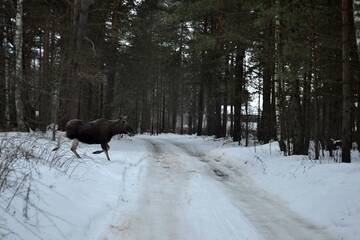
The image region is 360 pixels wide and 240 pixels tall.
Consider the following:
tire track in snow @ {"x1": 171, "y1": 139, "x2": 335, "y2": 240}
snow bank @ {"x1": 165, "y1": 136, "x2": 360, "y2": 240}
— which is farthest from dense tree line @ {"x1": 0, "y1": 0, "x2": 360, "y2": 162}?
tire track in snow @ {"x1": 171, "y1": 139, "x2": 335, "y2": 240}

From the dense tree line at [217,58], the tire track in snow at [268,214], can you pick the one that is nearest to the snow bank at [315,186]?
the tire track in snow at [268,214]

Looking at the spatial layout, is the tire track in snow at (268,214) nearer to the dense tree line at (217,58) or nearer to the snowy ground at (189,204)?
the snowy ground at (189,204)

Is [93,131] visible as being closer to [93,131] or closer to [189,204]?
[93,131]

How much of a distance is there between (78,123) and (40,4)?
10.3m

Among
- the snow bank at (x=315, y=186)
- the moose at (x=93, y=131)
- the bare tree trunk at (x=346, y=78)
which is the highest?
the bare tree trunk at (x=346, y=78)

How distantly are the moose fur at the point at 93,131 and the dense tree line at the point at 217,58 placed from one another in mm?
1148

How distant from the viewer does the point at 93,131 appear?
15102 millimetres

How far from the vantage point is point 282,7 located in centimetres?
1409

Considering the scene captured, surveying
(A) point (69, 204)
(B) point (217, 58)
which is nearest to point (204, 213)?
(A) point (69, 204)

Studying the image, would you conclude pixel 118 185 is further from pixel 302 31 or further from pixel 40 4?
pixel 40 4

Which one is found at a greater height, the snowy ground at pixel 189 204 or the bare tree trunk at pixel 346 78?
the bare tree trunk at pixel 346 78

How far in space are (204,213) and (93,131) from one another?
7.49 m

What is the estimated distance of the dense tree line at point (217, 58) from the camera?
12625 mm

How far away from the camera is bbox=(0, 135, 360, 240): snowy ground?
6.82m
